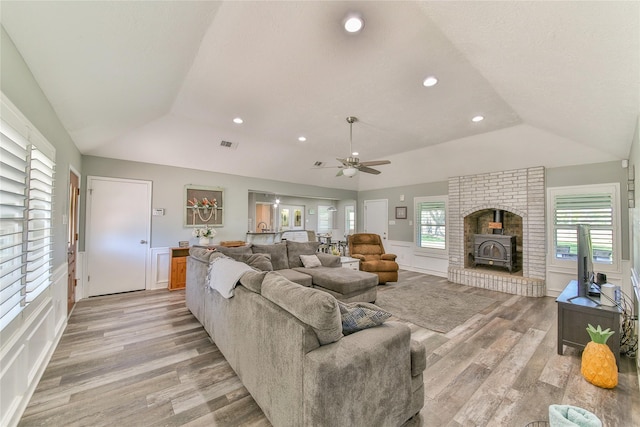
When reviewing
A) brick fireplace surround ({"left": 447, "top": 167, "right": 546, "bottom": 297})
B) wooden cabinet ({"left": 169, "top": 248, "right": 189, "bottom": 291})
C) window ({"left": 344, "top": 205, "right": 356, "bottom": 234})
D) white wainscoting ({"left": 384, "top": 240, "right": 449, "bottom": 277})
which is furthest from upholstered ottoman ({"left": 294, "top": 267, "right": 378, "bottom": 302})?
window ({"left": 344, "top": 205, "right": 356, "bottom": 234})

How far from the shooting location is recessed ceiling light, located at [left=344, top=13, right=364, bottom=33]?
1.93 metres

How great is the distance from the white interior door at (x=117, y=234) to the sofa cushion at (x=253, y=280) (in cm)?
383

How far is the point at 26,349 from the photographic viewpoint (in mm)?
1862

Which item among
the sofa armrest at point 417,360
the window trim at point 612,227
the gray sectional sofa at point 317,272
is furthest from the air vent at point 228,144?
the window trim at point 612,227

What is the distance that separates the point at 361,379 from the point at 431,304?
326 centimetres

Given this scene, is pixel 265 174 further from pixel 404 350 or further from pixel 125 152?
pixel 404 350

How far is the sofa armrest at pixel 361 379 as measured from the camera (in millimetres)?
1273

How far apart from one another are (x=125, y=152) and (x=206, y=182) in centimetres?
151

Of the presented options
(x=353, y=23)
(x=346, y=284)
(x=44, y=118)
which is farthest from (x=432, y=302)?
(x=44, y=118)

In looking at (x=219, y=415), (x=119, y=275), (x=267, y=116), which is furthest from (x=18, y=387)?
(x=267, y=116)

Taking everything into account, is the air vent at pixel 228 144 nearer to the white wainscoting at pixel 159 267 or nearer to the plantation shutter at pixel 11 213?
the white wainscoting at pixel 159 267

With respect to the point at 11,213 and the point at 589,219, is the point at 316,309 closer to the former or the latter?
the point at 11,213

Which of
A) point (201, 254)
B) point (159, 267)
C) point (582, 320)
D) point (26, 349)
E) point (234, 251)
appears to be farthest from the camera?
point (159, 267)

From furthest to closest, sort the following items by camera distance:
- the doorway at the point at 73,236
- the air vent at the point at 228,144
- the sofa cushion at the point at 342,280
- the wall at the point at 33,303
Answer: the air vent at the point at 228,144 → the sofa cushion at the point at 342,280 → the doorway at the point at 73,236 → the wall at the point at 33,303
